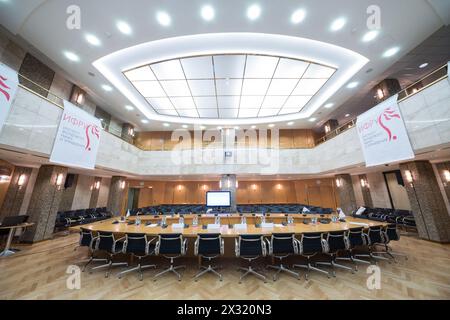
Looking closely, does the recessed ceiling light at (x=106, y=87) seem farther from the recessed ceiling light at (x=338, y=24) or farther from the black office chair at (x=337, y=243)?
the black office chair at (x=337, y=243)

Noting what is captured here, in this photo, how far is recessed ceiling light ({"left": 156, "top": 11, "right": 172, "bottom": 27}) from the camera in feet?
12.3

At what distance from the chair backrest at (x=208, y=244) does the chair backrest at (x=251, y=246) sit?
1.57 ft

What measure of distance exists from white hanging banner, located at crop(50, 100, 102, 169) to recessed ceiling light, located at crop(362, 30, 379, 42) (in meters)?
9.40

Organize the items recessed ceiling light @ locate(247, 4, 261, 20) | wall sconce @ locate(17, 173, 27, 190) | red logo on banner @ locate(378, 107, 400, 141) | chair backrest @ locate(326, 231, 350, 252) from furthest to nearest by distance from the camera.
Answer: wall sconce @ locate(17, 173, 27, 190)
red logo on banner @ locate(378, 107, 400, 141)
recessed ceiling light @ locate(247, 4, 261, 20)
chair backrest @ locate(326, 231, 350, 252)

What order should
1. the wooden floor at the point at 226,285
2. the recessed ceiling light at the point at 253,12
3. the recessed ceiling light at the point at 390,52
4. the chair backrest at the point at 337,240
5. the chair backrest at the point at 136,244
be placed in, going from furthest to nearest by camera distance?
the recessed ceiling light at the point at 390,52
the recessed ceiling light at the point at 253,12
the chair backrest at the point at 337,240
the chair backrest at the point at 136,244
the wooden floor at the point at 226,285

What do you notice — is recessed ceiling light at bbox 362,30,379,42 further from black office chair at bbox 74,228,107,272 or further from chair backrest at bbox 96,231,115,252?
black office chair at bbox 74,228,107,272

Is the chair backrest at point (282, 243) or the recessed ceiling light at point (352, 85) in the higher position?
the recessed ceiling light at point (352, 85)

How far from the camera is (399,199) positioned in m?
8.76

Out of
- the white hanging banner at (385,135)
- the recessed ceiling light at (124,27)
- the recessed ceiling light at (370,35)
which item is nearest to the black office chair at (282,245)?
the white hanging banner at (385,135)

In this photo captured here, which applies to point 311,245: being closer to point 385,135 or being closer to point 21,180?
point 385,135

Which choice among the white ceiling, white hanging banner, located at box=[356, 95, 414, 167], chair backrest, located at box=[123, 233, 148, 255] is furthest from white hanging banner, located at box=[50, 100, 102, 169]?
white hanging banner, located at box=[356, 95, 414, 167]

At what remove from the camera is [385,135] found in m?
5.03

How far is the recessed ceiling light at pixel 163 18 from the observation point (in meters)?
3.75
